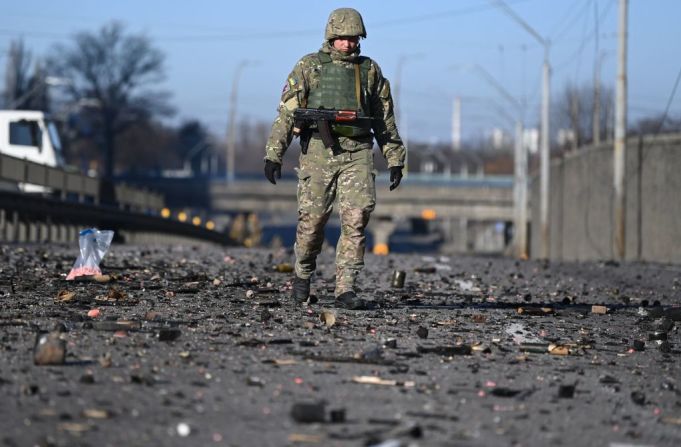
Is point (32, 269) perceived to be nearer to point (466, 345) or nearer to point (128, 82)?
point (466, 345)

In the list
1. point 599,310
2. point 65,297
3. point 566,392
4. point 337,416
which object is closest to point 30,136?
point 599,310

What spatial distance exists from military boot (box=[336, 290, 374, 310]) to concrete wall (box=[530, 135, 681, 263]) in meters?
26.1

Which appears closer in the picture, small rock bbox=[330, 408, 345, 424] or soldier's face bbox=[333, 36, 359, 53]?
small rock bbox=[330, 408, 345, 424]

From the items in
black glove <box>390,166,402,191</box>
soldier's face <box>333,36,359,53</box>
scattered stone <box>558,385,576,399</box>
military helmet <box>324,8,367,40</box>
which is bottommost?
scattered stone <box>558,385,576,399</box>

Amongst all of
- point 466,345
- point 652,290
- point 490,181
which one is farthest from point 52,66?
point 466,345

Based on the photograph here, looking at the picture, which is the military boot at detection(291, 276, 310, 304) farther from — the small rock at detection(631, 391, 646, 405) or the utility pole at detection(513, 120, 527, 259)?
the utility pole at detection(513, 120, 527, 259)

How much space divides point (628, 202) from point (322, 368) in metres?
36.1

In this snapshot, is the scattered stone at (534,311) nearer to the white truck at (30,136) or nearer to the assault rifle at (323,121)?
the assault rifle at (323,121)

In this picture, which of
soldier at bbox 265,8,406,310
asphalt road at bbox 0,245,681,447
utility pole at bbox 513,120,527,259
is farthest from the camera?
utility pole at bbox 513,120,527,259

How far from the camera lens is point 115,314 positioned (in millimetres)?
10242

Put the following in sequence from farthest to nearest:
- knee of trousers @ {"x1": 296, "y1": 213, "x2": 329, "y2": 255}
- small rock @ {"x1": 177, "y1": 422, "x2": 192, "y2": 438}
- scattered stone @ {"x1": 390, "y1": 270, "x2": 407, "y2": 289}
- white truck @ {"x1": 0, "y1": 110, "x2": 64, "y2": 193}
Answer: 1. white truck @ {"x1": 0, "y1": 110, "x2": 64, "y2": 193}
2. scattered stone @ {"x1": 390, "y1": 270, "x2": 407, "y2": 289}
3. knee of trousers @ {"x1": 296, "y1": 213, "x2": 329, "y2": 255}
4. small rock @ {"x1": 177, "y1": 422, "x2": 192, "y2": 438}

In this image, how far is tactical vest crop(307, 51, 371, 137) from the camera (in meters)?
11.2

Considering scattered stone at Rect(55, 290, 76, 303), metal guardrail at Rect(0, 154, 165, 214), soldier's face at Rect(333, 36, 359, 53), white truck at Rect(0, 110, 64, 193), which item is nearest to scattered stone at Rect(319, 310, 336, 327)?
soldier's face at Rect(333, 36, 359, 53)

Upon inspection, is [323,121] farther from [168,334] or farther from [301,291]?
[168,334]
